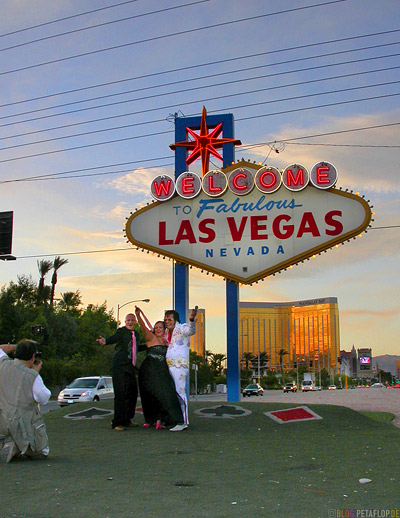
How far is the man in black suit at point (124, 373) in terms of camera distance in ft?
34.0

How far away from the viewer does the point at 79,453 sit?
786 centimetres

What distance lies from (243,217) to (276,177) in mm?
1373

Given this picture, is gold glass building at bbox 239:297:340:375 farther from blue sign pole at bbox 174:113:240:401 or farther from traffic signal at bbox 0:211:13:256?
blue sign pole at bbox 174:113:240:401

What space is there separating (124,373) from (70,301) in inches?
2488

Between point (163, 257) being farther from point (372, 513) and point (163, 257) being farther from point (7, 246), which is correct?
point (372, 513)

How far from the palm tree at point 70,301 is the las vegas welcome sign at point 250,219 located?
56.2 metres

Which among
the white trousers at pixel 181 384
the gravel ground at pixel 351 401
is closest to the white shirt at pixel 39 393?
the white trousers at pixel 181 384

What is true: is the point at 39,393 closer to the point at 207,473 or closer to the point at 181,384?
the point at 207,473

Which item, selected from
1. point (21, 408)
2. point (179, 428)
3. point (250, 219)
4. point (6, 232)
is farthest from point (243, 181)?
point (21, 408)

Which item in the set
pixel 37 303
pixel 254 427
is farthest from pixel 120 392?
pixel 37 303

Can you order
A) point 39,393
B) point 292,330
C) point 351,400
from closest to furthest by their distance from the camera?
1. point 39,393
2. point 351,400
3. point 292,330

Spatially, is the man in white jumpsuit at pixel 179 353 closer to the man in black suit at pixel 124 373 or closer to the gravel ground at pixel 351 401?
the man in black suit at pixel 124 373

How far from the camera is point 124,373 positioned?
10.5 meters

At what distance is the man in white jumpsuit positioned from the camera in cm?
1033
